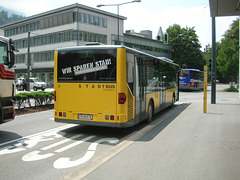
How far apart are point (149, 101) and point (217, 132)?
2716mm

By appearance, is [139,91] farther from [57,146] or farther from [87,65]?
[57,146]

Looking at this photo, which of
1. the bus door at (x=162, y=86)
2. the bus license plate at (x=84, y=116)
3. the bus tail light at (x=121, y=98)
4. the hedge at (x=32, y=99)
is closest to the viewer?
the bus tail light at (x=121, y=98)

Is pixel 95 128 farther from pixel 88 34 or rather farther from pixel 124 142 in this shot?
pixel 88 34

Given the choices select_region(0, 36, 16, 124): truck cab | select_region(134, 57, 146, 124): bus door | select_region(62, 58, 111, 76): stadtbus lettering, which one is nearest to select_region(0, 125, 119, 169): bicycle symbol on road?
select_region(0, 36, 16, 124): truck cab

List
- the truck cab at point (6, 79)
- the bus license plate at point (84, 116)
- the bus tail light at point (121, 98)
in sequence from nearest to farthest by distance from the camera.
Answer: the bus tail light at point (121, 98), the truck cab at point (6, 79), the bus license plate at point (84, 116)

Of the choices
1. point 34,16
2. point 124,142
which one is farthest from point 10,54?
point 34,16

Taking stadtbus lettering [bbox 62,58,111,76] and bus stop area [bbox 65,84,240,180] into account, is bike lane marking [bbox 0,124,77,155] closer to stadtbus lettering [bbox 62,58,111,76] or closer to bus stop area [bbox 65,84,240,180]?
stadtbus lettering [bbox 62,58,111,76]

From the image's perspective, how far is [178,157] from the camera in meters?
5.53

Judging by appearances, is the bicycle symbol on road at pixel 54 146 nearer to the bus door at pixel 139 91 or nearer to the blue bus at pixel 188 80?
the bus door at pixel 139 91

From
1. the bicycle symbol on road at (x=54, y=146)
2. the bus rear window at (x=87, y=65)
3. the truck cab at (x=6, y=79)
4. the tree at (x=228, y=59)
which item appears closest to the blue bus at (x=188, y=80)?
the tree at (x=228, y=59)

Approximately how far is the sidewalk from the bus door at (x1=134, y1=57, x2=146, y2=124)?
73 cm

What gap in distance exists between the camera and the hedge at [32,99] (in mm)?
12250

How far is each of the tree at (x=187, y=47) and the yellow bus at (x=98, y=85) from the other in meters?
57.3

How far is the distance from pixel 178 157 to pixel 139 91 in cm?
337
